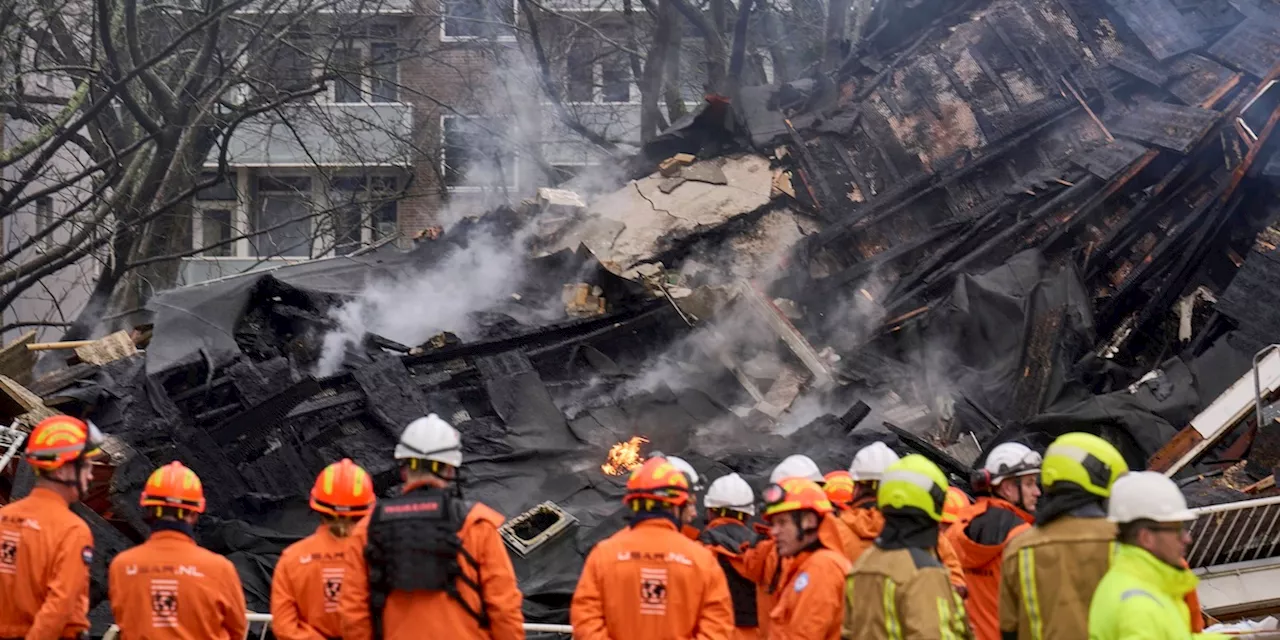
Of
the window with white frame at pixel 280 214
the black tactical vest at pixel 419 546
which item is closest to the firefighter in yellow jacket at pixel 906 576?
the black tactical vest at pixel 419 546

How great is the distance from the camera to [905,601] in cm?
382

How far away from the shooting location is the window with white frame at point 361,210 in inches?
640

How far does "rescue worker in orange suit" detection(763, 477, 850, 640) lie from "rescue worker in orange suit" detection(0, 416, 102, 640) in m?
2.99

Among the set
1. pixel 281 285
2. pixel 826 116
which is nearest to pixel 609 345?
pixel 281 285

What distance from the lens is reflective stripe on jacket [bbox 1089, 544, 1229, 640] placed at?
10.6ft

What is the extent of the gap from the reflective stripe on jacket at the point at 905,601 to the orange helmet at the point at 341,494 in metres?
2.11

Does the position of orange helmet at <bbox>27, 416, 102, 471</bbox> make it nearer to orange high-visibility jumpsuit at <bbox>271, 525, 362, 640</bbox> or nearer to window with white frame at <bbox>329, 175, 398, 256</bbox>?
orange high-visibility jumpsuit at <bbox>271, 525, 362, 640</bbox>

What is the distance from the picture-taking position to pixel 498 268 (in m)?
12.5

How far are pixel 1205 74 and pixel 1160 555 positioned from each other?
35.0 feet

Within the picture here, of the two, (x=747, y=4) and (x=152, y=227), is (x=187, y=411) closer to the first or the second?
(x=152, y=227)

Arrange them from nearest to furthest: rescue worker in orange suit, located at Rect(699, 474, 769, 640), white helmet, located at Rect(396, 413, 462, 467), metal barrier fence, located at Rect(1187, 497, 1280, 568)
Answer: white helmet, located at Rect(396, 413, 462, 467) → rescue worker in orange suit, located at Rect(699, 474, 769, 640) → metal barrier fence, located at Rect(1187, 497, 1280, 568)

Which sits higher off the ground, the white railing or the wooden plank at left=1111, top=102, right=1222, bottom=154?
the wooden plank at left=1111, top=102, right=1222, bottom=154

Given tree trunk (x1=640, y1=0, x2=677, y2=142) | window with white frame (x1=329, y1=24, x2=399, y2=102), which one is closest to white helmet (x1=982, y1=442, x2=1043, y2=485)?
window with white frame (x1=329, y1=24, x2=399, y2=102)

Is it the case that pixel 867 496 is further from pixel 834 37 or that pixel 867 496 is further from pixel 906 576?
pixel 834 37
